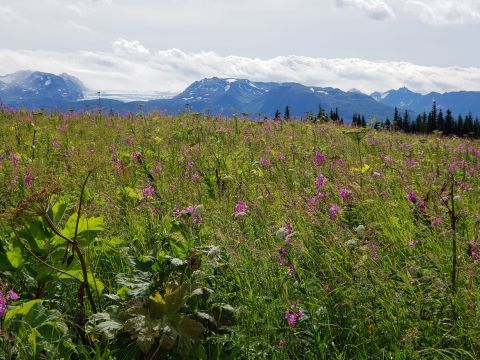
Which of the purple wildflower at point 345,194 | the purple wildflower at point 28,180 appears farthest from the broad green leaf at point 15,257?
the purple wildflower at point 345,194

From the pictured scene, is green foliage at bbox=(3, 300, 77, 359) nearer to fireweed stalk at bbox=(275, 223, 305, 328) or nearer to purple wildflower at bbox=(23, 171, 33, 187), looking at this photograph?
fireweed stalk at bbox=(275, 223, 305, 328)

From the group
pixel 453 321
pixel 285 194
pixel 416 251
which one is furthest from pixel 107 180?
pixel 453 321

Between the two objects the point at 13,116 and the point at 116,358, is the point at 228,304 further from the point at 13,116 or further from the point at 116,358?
the point at 13,116

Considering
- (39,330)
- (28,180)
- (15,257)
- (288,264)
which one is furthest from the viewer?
(28,180)

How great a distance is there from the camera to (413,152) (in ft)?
28.6

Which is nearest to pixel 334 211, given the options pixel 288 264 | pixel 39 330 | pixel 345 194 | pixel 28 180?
pixel 345 194

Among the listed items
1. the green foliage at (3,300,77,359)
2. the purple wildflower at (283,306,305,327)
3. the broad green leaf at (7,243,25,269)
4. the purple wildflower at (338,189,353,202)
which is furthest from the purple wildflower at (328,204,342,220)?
the broad green leaf at (7,243,25,269)

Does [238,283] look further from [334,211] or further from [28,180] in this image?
[28,180]

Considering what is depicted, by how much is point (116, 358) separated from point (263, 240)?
143cm

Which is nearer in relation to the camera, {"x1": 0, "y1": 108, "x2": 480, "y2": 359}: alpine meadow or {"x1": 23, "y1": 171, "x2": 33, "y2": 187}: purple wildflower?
{"x1": 0, "y1": 108, "x2": 480, "y2": 359}: alpine meadow

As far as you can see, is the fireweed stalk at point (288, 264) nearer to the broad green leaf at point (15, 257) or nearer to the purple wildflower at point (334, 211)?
the purple wildflower at point (334, 211)

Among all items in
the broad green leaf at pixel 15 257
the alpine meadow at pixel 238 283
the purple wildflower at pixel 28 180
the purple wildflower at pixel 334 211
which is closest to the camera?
the alpine meadow at pixel 238 283

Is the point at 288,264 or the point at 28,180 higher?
the point at 28,180

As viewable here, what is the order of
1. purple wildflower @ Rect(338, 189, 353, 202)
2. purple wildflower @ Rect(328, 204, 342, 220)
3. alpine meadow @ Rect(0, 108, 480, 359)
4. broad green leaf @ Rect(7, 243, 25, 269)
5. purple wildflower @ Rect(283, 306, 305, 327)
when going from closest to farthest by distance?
alpine meadow @ Rect(0, 108, 480, 359) → purple wildflower @ Rect(283, 306, 305, 327) → broad green leaf @ Rect(7, 243, 25, 269) → purple wildflower @ Rect(328, 204, 342, 220) → purple wildflower @ Rect(338, 189, 353, 202)
